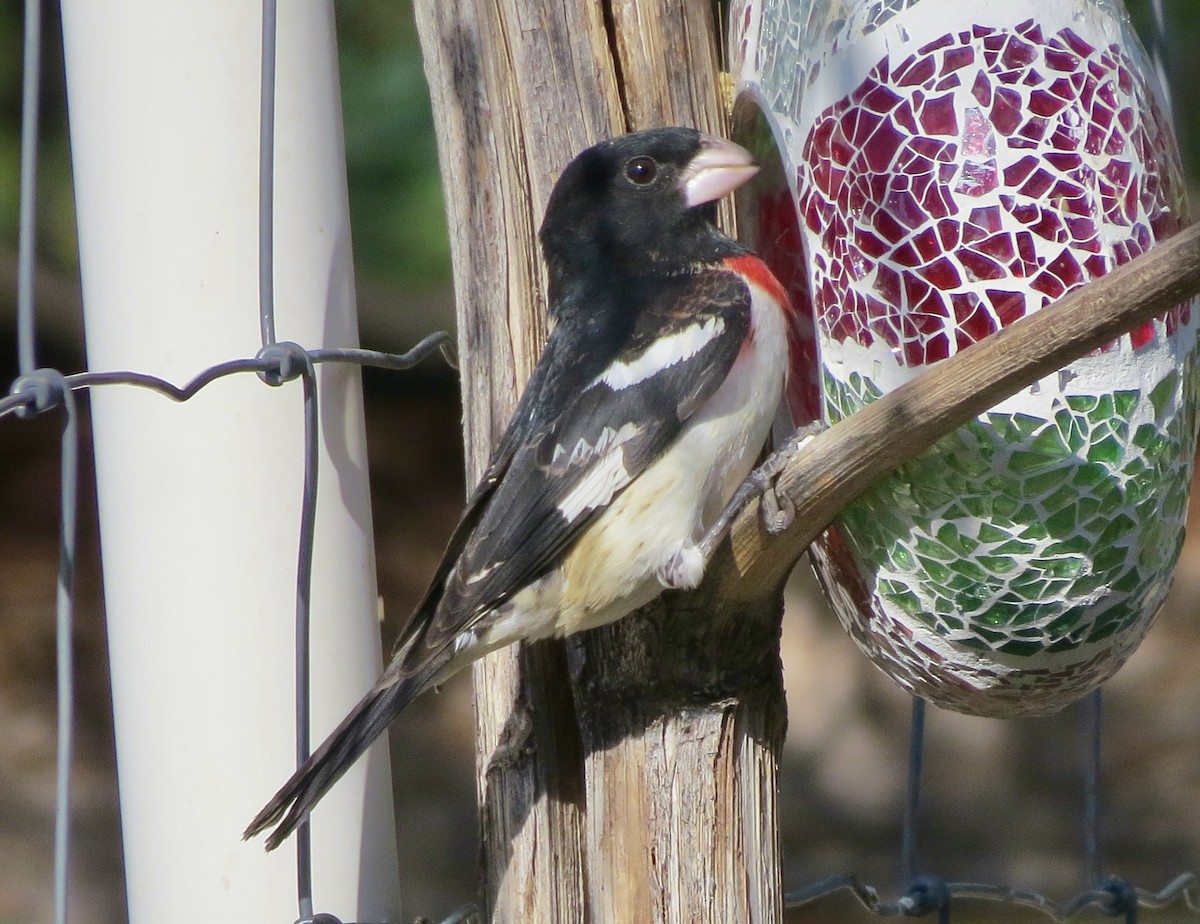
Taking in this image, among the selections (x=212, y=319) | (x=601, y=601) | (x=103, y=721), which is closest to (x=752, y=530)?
(x=601, y=601)

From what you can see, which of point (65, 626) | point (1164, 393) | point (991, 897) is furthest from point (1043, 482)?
point (65, 626)

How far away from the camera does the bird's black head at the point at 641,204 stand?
6.14ft

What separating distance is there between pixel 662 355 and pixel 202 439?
60cm

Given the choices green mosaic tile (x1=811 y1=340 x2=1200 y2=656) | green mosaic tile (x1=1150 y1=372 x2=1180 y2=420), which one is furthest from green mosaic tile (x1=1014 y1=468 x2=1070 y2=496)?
green mosaic tile (x1=1150 y1=372 x2=1180 y2=420)

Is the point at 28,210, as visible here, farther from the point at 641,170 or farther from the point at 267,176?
the point at 641,170

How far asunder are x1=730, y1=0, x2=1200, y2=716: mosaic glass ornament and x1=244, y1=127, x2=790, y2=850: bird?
0.13 m

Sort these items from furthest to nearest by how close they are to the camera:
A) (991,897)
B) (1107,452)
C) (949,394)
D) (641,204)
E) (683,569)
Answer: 1. (991,897)
2. (641,204)
3. (683,569)
4. (1107,452)
5. (949,394)

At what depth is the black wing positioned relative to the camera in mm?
1890

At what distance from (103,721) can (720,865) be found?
12.5 ft

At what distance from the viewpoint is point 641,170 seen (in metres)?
1.94

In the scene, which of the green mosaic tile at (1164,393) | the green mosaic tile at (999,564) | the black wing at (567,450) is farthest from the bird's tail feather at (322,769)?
the green mosaic tile at (1164,393)

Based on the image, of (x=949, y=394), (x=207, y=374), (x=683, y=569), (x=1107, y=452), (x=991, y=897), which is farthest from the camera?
(x=991, y=897)

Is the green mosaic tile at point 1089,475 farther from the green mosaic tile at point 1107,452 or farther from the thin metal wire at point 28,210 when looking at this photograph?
the thin metal wire at point 28,210

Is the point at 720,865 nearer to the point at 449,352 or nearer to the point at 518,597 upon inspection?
the point at 518,597
